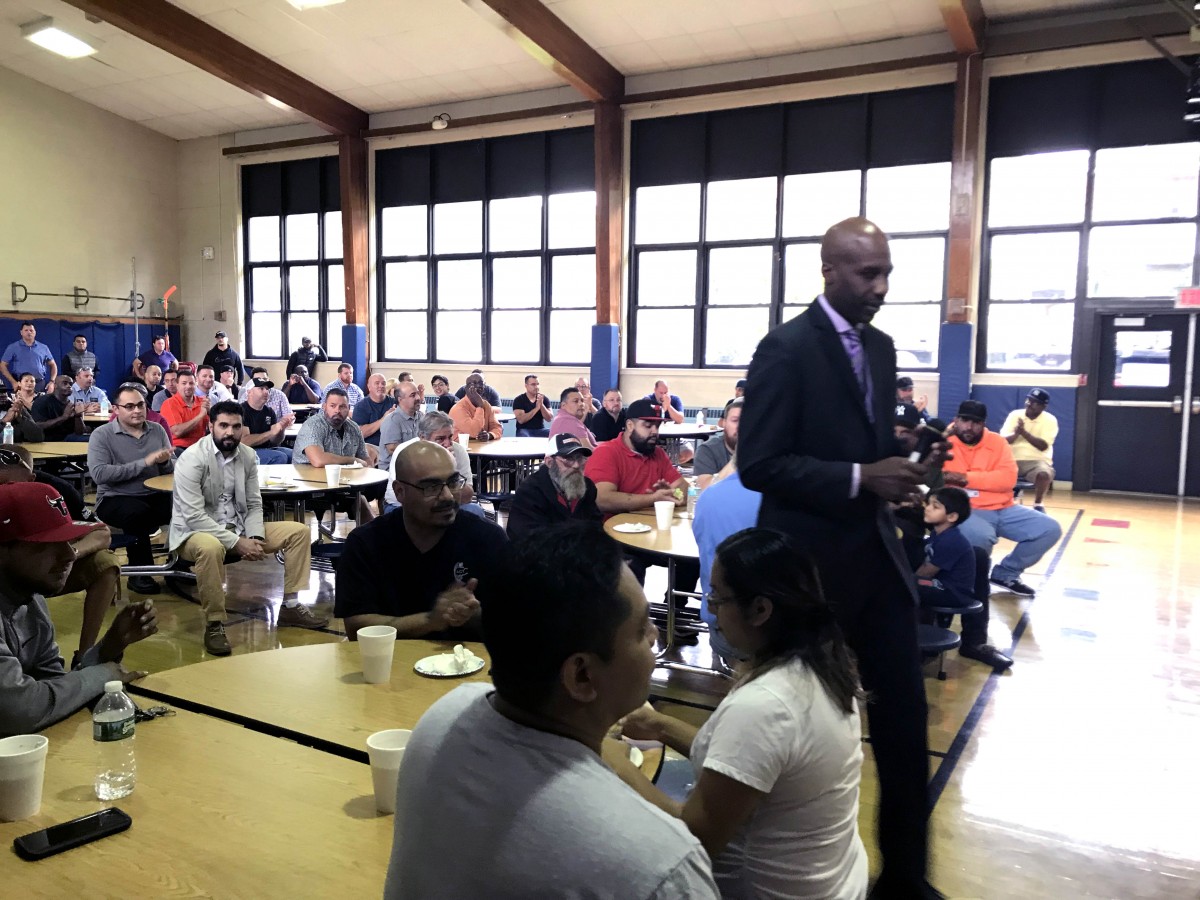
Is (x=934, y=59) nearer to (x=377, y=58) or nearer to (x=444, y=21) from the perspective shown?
(x=444, y=21)

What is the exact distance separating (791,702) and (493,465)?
6.27 metres

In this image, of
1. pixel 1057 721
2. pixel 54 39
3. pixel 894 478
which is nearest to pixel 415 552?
pixel 894 478

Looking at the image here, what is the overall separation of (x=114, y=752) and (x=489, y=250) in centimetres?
1167

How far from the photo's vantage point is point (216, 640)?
4148 mm

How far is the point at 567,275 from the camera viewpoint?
1214 centimetres

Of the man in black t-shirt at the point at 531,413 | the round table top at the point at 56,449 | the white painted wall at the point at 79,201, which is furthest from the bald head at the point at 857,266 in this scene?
the white painted wall at the point at 79,201

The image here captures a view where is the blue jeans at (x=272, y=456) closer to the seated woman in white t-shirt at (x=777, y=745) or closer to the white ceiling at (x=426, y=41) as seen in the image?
the white ceiling at (x=426, y=41)

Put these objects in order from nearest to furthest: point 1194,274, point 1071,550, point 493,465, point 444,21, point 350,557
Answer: point 350,557 < point 1071,550 < point 493,465 < point 1194,274 < point 444,21

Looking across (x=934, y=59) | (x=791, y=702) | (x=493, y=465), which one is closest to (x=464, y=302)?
(x=493, y=465)

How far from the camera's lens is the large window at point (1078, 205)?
8.92 metres

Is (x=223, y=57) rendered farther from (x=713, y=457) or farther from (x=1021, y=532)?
(x=1021, y=532)

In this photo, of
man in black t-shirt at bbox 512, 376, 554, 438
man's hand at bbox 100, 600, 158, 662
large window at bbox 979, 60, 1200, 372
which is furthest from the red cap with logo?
large window at bbox 979, 60, 1200, 372

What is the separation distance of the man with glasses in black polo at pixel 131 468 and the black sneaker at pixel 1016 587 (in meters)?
5.03

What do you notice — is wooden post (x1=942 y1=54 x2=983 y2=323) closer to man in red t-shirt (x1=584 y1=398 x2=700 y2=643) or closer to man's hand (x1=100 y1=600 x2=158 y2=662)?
man in red t-shirt (x1=584 y1=398 x2=700 y2=643)
